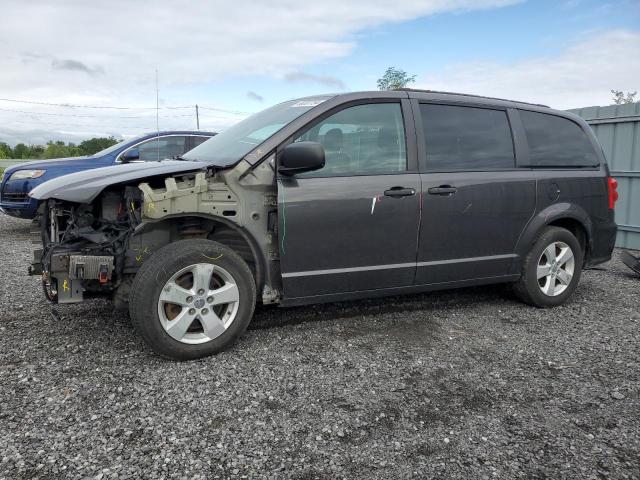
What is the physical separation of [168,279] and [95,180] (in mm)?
848

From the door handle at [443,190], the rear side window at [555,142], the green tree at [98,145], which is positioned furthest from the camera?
the green tree at [98,145]

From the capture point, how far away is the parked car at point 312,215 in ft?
10.7

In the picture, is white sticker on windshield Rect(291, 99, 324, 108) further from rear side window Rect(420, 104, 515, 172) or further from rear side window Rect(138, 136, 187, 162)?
rear side window Rect(138, 136, 187, 162)

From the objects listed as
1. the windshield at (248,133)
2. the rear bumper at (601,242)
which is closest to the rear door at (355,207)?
the windshield at (248,133)

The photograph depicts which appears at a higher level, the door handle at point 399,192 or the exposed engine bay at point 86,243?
the door handle at point 399,192

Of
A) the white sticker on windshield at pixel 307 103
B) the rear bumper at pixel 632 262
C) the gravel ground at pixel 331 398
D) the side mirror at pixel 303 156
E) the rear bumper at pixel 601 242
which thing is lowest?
the gravel ground at pixel 331 398

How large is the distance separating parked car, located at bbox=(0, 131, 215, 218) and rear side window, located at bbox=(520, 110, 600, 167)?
494 cm

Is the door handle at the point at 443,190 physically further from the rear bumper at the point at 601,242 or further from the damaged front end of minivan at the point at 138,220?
the rear bumper at the point at 601,242

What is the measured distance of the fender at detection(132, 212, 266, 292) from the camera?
329 centimetres

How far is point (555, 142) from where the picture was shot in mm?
4668

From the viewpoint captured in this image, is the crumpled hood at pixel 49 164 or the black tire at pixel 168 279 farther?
the crumpled hood at pixel 49 164

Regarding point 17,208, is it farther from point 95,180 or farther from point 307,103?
point 307,103

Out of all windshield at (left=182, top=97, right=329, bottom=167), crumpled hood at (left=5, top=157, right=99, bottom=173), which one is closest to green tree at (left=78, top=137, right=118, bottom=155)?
crumpled hood at (left=5, top=157, right=99, bottom=173)

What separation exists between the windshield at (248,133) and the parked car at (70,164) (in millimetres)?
3380
